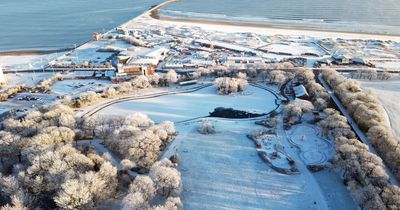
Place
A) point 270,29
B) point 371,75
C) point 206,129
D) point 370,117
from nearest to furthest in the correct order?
point 370,117 < point 206,129 < point 371,75 < point 270,29

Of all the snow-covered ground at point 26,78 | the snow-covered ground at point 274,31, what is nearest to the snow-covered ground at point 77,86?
Answer: the snow-covered ground at point 26,78

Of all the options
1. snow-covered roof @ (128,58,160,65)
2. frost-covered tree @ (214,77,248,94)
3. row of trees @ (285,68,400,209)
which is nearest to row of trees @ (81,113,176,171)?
frost-covered tree @ (214,77,248,94)

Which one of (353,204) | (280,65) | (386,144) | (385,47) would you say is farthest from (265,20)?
(353,204)

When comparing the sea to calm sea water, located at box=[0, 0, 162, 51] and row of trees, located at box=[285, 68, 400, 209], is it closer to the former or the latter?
calm sea water, located at box=[0, 0, 162, 51]

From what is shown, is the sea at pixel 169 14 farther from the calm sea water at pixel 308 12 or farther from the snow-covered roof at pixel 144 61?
the snow-covered roof at pixel 144 61

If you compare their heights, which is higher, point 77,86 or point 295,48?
point 295,48

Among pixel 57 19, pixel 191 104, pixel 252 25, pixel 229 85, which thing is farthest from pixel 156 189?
pixel 57 19

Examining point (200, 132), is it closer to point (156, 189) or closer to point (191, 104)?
point (191, 104)
